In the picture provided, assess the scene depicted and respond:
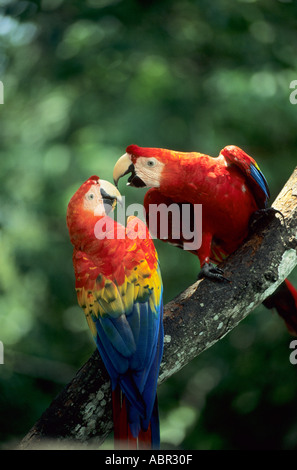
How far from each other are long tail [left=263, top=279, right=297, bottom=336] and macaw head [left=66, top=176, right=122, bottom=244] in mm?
821

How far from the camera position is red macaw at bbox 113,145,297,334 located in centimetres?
163

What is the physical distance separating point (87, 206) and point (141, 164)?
25 centimetres

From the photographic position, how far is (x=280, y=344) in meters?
2.79

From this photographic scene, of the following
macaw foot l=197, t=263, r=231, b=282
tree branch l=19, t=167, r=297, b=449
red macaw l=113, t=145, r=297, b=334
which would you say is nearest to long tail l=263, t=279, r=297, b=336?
red macaw l=113, t=145, r=297, b=334

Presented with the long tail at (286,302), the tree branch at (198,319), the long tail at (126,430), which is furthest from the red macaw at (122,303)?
the long tail at (286,302)

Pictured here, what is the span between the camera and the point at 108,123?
12.3 feet

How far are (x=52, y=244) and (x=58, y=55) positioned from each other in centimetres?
146

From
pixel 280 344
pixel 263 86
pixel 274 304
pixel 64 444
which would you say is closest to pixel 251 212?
pixel 274 304

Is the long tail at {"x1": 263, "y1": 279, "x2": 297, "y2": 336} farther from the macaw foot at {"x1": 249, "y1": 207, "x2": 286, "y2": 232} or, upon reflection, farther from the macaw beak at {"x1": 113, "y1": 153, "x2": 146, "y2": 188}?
the macaw beak at {"x1": 113, "y1": 153, "x2": 146, "y2": 188}

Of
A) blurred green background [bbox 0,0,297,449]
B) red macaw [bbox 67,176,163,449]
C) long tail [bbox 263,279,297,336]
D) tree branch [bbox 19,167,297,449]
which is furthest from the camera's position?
blurred green background [bbox 0,0,297,449]

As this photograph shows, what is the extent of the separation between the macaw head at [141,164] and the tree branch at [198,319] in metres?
0.39

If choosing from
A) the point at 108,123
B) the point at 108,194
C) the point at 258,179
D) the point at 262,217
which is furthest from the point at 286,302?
the point at 108,123

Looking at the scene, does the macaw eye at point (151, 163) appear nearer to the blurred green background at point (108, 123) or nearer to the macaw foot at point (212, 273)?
the macaw foot at point (212, 273)

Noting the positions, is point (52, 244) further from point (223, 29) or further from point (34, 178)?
point (223, 29)
